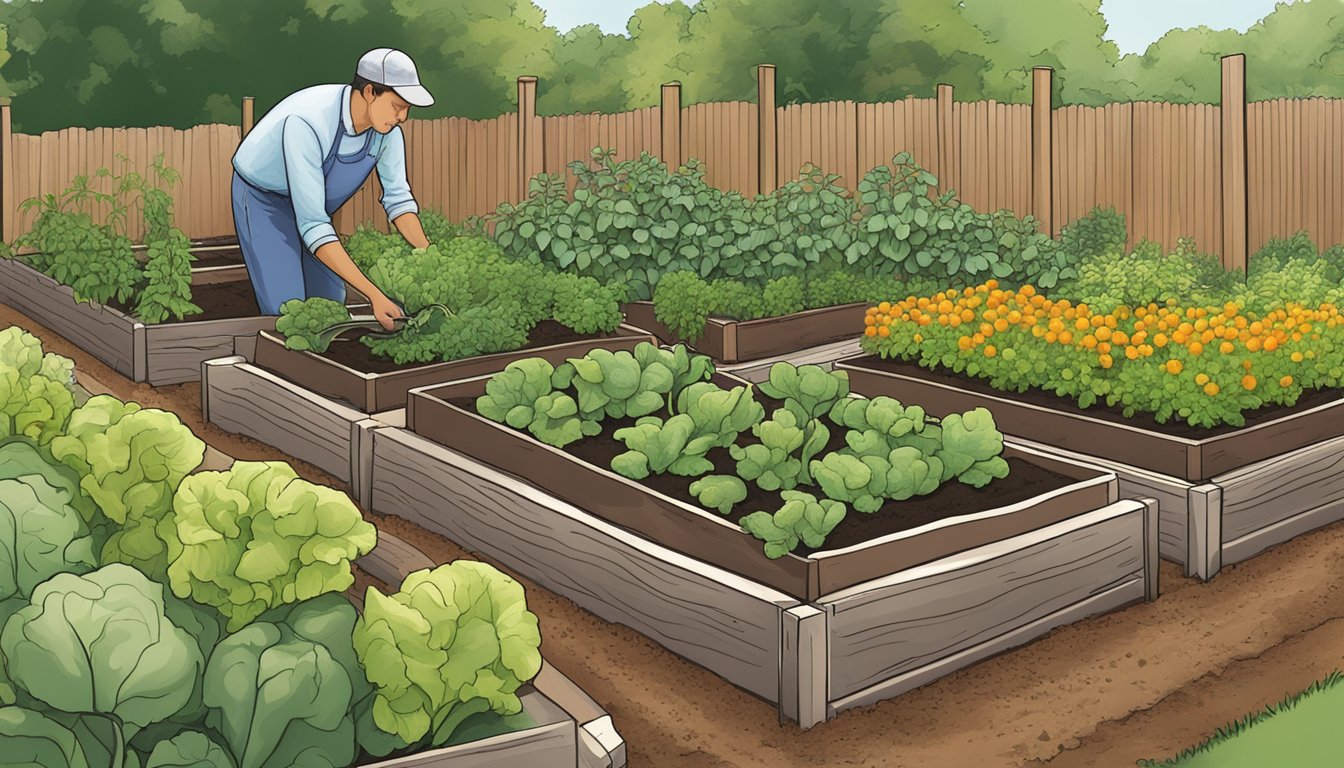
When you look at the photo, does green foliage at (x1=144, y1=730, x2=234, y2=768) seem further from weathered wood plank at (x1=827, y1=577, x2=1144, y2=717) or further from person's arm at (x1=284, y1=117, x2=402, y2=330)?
person's arm at (x1=284, y1=117, x2=402, y2=330)

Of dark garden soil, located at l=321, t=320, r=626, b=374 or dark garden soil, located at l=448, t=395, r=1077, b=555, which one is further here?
dark garden soil, located at l=321, t=320, r=626, b=374

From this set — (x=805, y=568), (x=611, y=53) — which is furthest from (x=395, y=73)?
(x=611, y=53)

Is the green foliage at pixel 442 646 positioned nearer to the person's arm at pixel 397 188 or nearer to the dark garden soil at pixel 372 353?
the dark garden soil at pixel 372 353

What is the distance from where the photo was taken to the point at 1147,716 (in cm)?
325

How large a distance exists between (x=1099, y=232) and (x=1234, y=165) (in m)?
1.00

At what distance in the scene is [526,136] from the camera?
11.1 m

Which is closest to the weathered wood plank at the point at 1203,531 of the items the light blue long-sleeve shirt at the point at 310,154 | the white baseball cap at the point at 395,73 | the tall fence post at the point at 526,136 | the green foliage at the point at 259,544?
the green foliage at the point at 259,544

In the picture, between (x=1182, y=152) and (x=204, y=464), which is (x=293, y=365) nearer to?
(x=204, y=464)

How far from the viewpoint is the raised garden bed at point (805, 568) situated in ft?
10.5

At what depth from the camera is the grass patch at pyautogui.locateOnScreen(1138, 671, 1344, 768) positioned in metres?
2.89

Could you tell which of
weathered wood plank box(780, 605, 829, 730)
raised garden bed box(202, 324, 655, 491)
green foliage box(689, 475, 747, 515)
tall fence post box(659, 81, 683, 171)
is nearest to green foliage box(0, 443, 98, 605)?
weathered wood plank box(780, 605, 829, 730)

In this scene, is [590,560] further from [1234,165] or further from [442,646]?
[1234,165]

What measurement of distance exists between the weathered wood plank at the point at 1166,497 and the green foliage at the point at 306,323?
3.21 meters

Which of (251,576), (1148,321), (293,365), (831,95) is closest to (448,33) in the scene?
(831,95)
